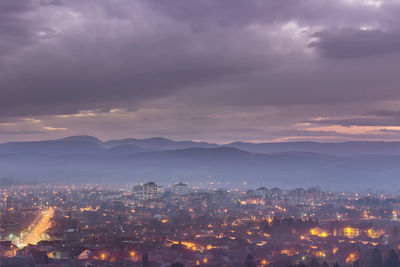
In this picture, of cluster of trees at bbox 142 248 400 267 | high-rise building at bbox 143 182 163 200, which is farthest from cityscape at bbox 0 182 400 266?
high-rise building at bbox 143 182 163 200

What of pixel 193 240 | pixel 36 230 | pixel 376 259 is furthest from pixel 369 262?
pixel 36 230

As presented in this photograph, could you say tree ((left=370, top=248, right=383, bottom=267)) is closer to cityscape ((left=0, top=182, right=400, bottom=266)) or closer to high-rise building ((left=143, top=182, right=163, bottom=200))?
cityscape ((left=0, top=182, right=400, bottom=266))

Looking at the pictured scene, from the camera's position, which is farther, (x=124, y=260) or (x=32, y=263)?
(x=124, y=260)

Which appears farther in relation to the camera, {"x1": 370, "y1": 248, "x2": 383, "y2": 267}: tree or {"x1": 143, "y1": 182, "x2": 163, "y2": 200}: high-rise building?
{"x1": 143, "y1": 182, "x2": 163, "y2": 200}: high-rise building

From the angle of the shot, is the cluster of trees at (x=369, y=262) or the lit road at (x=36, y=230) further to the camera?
the lit road at (x=36, y=230)

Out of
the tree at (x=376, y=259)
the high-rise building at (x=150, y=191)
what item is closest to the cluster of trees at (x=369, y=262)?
the tree at (x=376, y=259)

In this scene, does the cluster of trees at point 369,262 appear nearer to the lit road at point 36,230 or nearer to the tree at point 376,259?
the tree at point 376,259

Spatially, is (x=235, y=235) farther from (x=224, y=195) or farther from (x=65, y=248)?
(x=224, y=195)

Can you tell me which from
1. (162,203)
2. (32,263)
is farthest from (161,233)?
(162,203)
